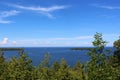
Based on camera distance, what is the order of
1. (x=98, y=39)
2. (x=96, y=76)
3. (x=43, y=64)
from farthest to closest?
(x=43, y=64), (x=98, y=39), (x=96, y=76)

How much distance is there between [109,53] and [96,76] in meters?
4.01

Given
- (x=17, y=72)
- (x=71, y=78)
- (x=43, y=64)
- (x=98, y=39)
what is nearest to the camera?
(x=98, y=39)

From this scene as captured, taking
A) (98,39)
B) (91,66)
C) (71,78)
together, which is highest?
(98,39)

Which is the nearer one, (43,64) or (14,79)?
(14,79)

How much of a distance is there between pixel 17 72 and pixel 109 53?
13.7 metres

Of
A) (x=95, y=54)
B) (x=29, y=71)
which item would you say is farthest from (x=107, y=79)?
(x=29, y=71)

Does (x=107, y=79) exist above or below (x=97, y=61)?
below

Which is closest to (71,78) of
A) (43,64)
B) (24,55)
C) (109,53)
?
(24,55)

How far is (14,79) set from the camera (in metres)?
38.8

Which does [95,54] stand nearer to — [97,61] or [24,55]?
[97,61]

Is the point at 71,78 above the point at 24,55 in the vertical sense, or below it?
below

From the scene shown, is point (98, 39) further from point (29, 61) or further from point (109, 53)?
point (29, 61)

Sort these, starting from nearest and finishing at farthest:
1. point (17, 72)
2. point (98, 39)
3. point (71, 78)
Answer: point (98, 39), point (17, 72), point (71, 78)

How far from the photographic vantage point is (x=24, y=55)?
40.5 metres
